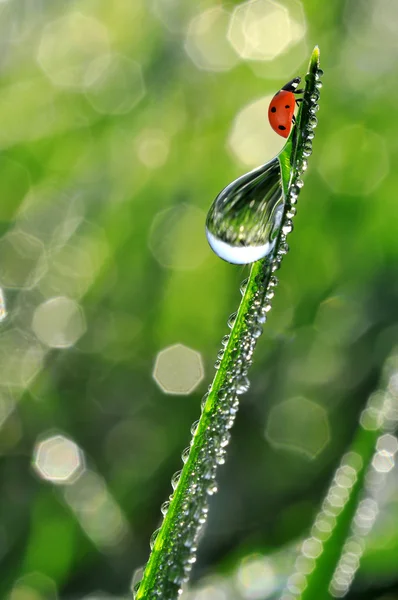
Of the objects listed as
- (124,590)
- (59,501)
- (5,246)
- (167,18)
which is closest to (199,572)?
(124,590)

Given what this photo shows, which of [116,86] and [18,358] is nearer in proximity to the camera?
[18,358]

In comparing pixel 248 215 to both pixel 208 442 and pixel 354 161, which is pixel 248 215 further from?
pixel 354 161

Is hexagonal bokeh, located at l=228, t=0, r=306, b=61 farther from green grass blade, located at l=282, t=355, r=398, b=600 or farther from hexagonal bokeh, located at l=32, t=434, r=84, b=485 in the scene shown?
green grass blade, located at l=282, t=355, r=398, b=600

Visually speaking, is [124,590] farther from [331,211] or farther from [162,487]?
[331,211]

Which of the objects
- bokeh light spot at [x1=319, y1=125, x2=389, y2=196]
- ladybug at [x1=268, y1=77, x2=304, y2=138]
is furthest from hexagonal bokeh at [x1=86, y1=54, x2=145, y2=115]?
ladybug at [x1=268, y1=77, x2=304, y2=138]

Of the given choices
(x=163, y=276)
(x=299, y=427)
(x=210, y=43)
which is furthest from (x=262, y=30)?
(x=299, y=427)
